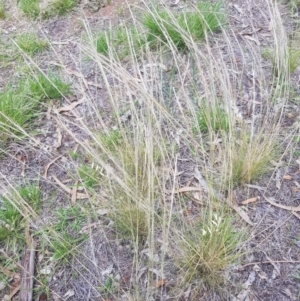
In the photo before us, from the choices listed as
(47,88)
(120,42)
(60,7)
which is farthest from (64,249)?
(60,7)

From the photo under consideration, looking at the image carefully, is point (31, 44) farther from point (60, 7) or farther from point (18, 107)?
point (18, 107)

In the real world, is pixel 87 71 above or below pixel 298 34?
above

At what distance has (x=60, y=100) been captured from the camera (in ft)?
8.05

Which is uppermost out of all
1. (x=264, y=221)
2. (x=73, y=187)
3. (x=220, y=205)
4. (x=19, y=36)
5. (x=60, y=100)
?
(x=19, y=36)

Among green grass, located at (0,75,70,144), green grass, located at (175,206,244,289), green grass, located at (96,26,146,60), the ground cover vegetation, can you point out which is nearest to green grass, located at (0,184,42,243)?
the ground cover vegetation

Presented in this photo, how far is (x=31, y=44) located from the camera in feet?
9.04

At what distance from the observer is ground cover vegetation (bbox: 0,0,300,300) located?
162cm

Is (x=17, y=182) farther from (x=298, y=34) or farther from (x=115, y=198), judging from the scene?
(x=298, y=34)

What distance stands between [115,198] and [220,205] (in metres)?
Result: 0.49

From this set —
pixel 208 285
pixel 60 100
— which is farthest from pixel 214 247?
pixel 60 100

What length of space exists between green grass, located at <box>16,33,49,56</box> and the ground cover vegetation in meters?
0.22

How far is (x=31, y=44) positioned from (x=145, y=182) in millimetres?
1602

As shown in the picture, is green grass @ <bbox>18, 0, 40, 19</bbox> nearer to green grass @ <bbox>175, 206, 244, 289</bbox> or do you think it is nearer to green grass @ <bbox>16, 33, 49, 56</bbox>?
green grass @ <bbox>16, 33, 49, 56</bbox>

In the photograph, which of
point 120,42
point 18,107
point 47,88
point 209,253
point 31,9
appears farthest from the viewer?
point 31,9
